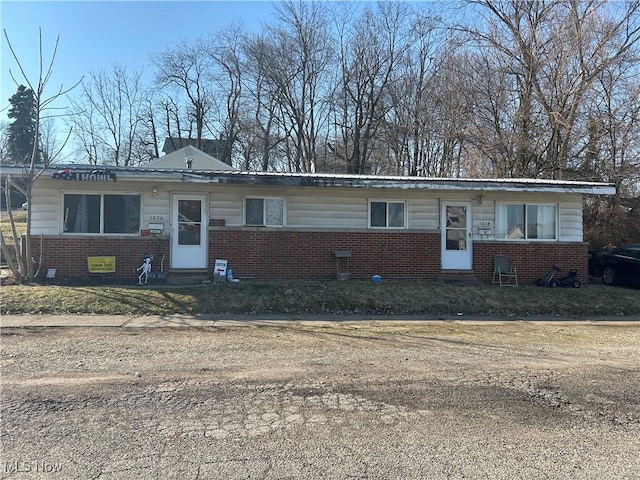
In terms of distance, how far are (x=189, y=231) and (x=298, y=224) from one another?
3110mm

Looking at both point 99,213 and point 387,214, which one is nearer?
point 99,213

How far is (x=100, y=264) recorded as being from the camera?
41.1 feet

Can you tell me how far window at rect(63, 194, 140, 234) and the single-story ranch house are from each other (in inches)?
1.1

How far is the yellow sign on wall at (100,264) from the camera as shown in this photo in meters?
12.5

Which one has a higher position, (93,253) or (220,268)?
(93,253)

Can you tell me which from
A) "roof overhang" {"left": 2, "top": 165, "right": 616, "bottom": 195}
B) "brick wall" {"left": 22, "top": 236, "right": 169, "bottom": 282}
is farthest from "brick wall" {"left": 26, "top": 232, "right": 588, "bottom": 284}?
"roof overhang" {"left": 2, "top": 165, "right": 616, "bottom": 195}

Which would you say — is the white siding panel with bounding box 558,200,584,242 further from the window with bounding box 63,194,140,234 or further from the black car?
the window with bounding box 63,194,140,234

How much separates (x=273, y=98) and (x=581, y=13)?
70.0ft

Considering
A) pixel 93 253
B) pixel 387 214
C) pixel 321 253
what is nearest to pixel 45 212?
pixel 93 253

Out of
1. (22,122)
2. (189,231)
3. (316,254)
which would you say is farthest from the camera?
(22,122)

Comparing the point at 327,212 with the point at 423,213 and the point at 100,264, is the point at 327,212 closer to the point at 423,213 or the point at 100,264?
the point at 423,213

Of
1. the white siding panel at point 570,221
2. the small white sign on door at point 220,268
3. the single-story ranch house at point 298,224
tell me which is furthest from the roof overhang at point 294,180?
the small white sign on door at point 220,268

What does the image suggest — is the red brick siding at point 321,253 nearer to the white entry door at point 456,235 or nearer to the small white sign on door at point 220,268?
the small white sign on door at point 220,268

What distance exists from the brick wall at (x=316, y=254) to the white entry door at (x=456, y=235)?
9.9 inches
